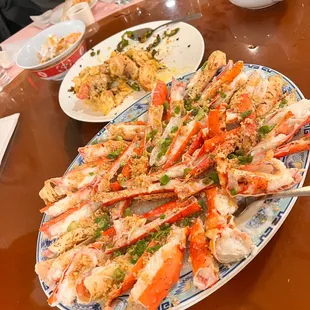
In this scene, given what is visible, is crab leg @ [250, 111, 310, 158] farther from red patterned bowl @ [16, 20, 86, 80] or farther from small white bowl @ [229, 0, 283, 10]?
red patterned bowl @ [16, 20, 86, 80]

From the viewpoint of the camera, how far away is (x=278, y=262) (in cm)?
97

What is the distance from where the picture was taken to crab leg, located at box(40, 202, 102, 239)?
1.22 meters

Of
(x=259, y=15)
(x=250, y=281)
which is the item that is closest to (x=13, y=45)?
(x=259, y=15)

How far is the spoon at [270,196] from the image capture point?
87cm

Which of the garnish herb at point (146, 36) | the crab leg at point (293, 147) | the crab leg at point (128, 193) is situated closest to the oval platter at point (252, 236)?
→ the crab leg at point (293, 147)

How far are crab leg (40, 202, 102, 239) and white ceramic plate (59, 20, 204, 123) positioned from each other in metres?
0.49

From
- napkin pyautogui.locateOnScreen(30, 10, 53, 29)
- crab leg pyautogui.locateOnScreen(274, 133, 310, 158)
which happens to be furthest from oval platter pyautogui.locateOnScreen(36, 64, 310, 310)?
napkin pyautogui.locateOnScreen(30, 10, 53, 29)

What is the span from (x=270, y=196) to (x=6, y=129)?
1417 mm

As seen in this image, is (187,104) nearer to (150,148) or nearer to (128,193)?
(150,148)

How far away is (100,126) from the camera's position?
5.60ft

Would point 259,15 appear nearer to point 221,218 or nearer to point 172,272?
point 221,218

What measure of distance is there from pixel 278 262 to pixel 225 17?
1.23 metres

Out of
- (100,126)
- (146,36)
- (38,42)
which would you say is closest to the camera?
(100,126)

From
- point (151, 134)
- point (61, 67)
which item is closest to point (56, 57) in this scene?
point (61, 67)
